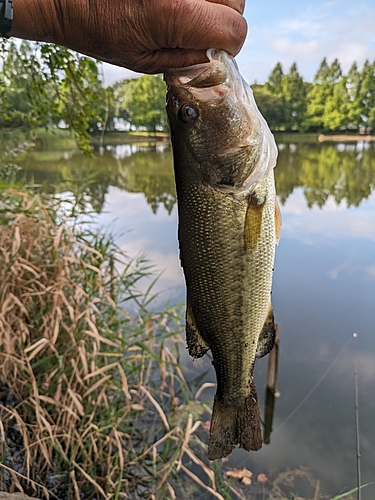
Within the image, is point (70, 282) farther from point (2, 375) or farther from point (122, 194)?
point (122, 194)

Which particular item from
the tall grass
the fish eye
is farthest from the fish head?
the tall grass

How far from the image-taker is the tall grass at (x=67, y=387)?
9.81 feet

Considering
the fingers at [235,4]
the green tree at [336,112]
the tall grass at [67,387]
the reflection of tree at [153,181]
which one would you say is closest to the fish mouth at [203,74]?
the fingers at [235,4]

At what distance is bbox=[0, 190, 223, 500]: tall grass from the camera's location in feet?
9.81

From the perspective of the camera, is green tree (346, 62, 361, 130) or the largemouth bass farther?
green tree (346, 62, 361, 130)

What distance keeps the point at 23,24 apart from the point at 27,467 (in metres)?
2.71

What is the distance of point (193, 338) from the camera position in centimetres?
167

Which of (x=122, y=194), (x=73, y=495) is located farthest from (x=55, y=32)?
(x=122, y=194)

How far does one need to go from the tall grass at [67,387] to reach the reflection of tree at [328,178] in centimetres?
1370

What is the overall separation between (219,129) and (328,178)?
21.7m

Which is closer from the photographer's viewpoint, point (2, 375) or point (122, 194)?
point (2, 375)

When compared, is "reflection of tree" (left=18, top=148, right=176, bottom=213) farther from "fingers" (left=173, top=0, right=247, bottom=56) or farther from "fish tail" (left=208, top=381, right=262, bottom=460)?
"fingers" (left=173, top=0, right=247, bottom=56)

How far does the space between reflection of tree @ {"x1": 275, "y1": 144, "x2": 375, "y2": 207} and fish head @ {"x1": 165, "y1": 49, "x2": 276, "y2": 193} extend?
50.1 ft

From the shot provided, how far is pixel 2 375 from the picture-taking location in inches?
135
